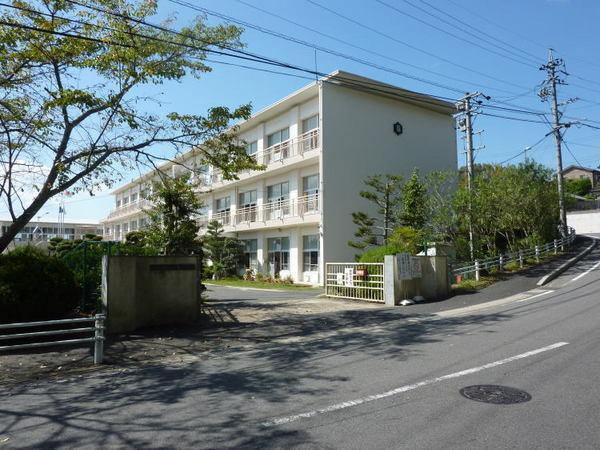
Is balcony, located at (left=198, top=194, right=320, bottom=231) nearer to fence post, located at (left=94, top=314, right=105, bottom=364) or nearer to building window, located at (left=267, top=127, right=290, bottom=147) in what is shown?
building window, located at (left=267, top=127, right=290, bottom=147)

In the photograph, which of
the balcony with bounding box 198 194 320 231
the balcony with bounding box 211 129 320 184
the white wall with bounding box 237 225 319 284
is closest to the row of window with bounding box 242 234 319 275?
the white wall with bounding box 237 225 319 284

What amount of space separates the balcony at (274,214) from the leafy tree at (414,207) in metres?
4.67

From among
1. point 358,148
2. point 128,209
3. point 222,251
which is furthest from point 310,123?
point 128,209

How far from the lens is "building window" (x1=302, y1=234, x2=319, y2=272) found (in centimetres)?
2595

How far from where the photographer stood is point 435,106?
2880 centimetres

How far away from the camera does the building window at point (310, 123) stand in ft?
85.8

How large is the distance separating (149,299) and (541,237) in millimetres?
22704

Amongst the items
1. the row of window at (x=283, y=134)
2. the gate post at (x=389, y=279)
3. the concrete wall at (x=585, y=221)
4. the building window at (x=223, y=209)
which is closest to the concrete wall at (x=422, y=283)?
the gate post at (x=389, y=279)

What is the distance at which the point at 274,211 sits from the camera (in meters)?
28.9

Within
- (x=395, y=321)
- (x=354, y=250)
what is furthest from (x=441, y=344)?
(x=354, y=250)

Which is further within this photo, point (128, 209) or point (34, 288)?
point (128, 209)

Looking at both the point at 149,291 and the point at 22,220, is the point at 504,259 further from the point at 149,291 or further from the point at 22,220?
the point at 22,220

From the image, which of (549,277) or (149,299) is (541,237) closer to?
(549,277)

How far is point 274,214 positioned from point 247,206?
4.92m
